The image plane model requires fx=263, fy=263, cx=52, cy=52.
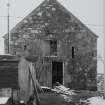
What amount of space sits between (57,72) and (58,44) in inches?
111

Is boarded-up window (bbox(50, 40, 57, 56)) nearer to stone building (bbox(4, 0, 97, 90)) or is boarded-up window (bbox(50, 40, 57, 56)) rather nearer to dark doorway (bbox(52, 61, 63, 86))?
stone building (bbox(4, 0, 97, 90))

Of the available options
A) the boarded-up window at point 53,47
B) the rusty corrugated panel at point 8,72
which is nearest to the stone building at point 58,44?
the boarded-up window at point 53,47

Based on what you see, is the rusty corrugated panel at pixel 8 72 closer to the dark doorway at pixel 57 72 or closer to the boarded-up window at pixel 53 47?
the boarded-up window at pixel 53 47

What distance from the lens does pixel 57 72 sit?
22.1 m

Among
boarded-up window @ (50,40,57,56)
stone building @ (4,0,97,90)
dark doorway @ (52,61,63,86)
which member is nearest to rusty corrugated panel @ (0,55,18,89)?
stone building @ (4,0,97,90)

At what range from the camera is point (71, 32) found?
67.7 ft

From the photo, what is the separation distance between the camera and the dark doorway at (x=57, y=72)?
69.9 ft

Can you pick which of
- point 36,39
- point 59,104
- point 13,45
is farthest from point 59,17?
point 59,104

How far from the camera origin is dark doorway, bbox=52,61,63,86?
2131 cm

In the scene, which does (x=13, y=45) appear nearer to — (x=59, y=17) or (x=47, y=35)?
(x=47, y=35)

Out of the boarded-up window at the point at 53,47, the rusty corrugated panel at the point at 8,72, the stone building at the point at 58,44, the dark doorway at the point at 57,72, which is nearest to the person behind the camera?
the rusty corrugated panel at the point at 8,72

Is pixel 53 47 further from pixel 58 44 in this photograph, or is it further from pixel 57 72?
pixel 57 72

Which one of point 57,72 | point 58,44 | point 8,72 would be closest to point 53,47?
point 58,44

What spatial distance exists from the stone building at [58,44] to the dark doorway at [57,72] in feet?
1.17
